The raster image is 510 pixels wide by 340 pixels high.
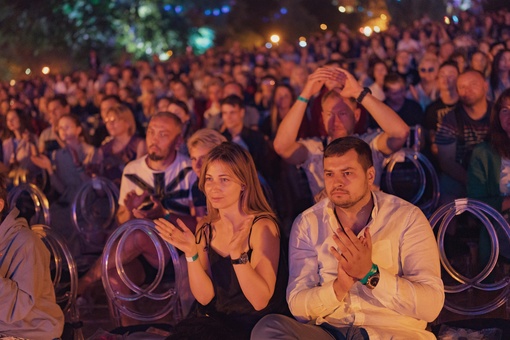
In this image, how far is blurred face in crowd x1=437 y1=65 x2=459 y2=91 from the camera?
6.17 m

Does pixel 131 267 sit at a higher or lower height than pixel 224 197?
lower

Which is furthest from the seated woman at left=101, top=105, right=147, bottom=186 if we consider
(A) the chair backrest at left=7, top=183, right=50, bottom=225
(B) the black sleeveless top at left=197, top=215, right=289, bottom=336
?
(B) the black sleeveless top at left=197, top=215, right=289, bottom=336

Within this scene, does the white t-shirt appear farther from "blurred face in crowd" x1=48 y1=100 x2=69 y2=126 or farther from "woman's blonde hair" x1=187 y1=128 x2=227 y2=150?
"blurred face in crowd" x1=48 y1=100 x2=69 y2=126

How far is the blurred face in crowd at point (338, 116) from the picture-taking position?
4.58 meters

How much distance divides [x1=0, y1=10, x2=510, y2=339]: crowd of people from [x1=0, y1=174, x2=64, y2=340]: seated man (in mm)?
54

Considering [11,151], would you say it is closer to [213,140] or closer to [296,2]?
[213,140]

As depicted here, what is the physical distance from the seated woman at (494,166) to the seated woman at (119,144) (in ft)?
9.49

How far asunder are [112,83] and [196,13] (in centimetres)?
2606

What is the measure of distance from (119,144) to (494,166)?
10.9ft

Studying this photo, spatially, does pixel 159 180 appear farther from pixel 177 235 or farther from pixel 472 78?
pixel 472 78

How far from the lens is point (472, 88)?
17.3 ft

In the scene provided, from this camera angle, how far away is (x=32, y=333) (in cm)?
344

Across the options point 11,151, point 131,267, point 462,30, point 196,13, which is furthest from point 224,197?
point 196,13

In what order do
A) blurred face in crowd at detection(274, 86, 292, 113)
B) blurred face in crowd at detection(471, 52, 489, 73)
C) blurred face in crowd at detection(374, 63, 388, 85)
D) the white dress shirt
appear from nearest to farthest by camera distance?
the white dress shirt < blurred face in crowd at detection(274, 86, 292, 113) < blurred face in crowd at detection(471, 52, 489, 73) < blurred face in crowd at detection(374, 63, 388, 85)
